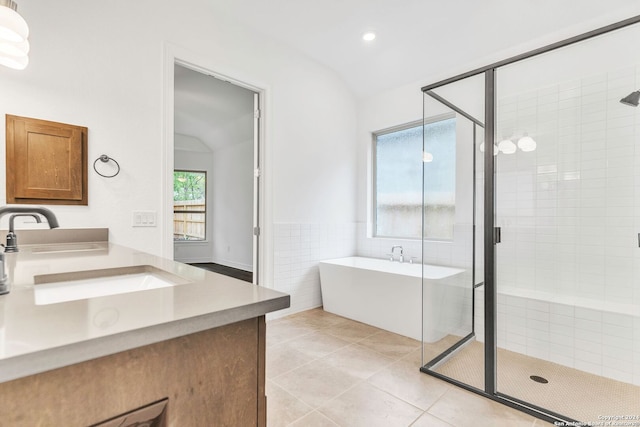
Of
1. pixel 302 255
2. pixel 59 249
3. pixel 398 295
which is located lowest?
pixel 398 295

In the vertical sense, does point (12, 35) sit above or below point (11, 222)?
above

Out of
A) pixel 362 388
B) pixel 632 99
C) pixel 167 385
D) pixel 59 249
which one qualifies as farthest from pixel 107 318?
pixel 632 99

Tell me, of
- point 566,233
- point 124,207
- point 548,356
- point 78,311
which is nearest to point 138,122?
point 124,207

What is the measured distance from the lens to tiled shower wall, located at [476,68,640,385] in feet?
6.64

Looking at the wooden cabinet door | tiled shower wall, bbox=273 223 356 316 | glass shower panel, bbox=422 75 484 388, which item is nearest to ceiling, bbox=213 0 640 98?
glass shower panel, bbox=422 75 484 388

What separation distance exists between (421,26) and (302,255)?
2.64 metres

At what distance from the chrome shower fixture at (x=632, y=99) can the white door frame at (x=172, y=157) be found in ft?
9.38

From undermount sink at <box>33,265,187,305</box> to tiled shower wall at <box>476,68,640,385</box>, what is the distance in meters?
2.07

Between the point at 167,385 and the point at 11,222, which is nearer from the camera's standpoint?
the point at 167,385

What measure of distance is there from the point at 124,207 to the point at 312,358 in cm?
183

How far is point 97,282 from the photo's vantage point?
3.43 ft

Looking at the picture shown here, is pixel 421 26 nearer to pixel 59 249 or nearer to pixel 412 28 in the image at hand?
pixel 412 28

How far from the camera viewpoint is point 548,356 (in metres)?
2.29

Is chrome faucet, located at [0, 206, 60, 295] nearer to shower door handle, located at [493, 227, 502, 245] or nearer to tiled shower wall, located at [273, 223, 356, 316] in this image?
tiled shower wall, located at [273, 223, 356, 316]
